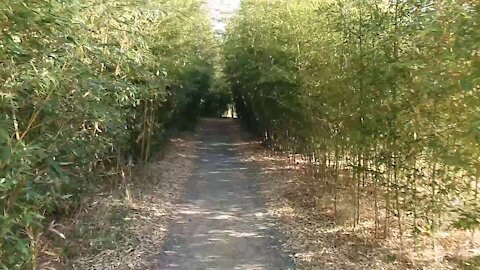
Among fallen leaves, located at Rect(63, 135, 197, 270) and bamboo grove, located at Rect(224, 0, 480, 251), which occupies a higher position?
bamboo grove, located at Rect(224, 0, 480, 251)

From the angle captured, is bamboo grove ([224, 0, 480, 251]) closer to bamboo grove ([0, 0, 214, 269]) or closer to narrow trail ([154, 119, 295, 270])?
narrow trail ([154, 119, 295, 270])

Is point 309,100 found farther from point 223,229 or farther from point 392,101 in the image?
point 392,101

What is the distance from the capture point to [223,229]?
5809 millimetres

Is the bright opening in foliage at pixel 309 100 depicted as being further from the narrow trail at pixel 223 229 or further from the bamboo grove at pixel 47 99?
the narrow trail at pixel 223 229

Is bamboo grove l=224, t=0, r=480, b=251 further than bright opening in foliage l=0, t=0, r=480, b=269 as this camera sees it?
Yes

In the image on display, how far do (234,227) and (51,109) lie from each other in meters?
3.39

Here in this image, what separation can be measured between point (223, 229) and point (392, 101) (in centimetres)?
235

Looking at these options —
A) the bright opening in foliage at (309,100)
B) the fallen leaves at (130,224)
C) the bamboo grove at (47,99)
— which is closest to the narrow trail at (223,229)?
the fallen leaves at (130,224)

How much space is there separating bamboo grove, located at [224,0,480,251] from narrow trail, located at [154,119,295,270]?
103cm

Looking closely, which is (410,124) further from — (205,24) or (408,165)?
(205,24)

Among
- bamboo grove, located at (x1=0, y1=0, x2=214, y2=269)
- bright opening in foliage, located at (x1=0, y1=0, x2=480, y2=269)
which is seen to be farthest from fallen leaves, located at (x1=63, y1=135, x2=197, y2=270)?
bamboo grove, located at (x1=0, y1=0, x2=214, y2=269)

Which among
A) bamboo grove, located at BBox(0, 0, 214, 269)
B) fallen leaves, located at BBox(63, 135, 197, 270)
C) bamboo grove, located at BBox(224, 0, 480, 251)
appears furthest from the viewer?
fallen leaves, located at BBox(63, 135, 197, 270)

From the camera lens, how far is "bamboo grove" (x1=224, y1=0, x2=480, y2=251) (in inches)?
129

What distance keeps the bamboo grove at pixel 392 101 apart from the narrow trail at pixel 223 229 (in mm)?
1031
